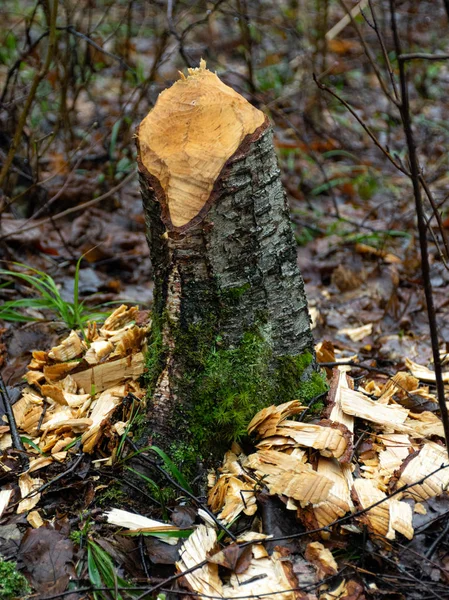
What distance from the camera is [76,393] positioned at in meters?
2.62

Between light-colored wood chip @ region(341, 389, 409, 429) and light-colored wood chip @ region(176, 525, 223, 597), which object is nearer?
light-colored wood chip @ region(176, 525, 223, 597)

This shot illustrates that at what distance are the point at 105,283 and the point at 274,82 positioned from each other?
406 cm

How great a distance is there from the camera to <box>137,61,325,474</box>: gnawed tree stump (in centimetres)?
206

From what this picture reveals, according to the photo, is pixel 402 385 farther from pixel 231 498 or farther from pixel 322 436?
pixel 231 498

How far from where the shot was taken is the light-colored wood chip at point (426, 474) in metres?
2.13

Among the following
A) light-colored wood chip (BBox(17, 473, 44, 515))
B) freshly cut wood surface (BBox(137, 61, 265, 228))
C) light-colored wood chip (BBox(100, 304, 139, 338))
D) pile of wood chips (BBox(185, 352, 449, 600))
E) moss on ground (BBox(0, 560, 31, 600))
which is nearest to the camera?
moss on ground (BBox(0, 560, 31, 600))

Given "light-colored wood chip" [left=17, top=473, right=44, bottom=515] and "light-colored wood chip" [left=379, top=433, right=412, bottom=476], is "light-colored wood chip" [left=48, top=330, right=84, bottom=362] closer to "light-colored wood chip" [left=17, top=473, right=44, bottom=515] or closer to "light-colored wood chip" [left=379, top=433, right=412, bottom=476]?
"light-colored wood chip" [left=17, top=473, right=44, bottom=515]

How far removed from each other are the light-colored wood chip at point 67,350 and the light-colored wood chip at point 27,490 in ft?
1.90

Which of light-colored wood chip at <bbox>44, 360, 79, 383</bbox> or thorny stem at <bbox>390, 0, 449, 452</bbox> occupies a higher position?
thorny stem at <bbox>390, 0, 449, 452</bbox>

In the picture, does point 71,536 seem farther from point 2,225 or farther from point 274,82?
point 274,82

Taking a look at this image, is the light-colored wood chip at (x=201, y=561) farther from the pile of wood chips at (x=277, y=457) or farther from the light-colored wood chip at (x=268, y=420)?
the light-colored wood chip at (x=268, y=420)

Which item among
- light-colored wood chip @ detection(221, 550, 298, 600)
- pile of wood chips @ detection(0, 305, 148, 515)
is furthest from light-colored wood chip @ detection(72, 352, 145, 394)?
light-colored wood chip @ detection(221, 550, 298, 600)

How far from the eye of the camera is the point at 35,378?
2672 millimetres

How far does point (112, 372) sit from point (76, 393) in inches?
7.7
